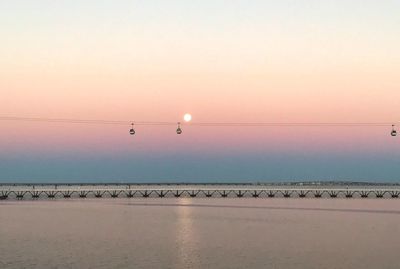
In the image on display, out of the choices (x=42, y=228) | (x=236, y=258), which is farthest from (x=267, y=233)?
(x=42, y=228)

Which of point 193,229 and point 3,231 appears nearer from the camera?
point 3,231

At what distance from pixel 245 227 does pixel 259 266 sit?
75.8 ft

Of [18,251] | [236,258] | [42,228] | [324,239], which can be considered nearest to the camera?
[236,258]

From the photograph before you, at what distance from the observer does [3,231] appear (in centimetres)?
5078

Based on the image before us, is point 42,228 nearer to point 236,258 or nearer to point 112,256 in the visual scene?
point 112,256

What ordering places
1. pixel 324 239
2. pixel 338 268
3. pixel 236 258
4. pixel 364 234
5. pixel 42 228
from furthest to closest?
pixel 42 228 < pixel 364 234 < pixel 324 239 < pixel 236 258 < pixel 338 268

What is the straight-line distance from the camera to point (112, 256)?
36156 millimetres

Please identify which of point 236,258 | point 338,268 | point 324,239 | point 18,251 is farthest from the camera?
point 324,239

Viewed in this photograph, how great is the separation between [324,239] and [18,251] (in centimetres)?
2218

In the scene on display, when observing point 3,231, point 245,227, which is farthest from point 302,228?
point 3,231

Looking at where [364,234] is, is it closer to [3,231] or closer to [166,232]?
[166,232]

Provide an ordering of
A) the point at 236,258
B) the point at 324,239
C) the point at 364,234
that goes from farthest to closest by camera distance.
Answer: the point at 364,234, the point at 324,239, the point at 236,258

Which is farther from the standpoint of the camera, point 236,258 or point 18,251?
point 18,251

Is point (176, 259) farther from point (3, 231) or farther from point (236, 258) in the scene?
point (3, 231)
